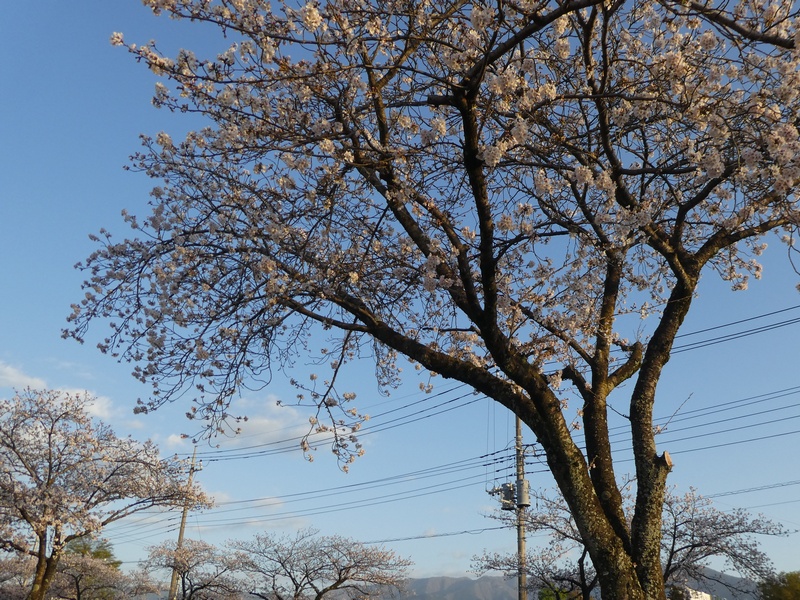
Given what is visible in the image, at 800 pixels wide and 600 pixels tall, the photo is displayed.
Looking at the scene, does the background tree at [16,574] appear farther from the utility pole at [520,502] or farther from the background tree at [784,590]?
the background tree at [784,590]

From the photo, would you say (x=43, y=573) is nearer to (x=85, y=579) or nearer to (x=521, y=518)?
(x=521, y=518)

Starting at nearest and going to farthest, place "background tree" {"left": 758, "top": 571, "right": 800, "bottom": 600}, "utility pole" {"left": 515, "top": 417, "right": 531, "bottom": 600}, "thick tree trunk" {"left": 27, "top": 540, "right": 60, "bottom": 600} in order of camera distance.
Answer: "thick tree trunk" {"left": 27, "top": 540, "right": 60, "bottom": 600}, "utility pole" {"left": 515, "top": 417, "right": 531, "bottom": 600}, "background tree" {"left": 758, "top": 571, "right": 800, "bottom": 600}

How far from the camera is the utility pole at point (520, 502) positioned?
18.8 meters

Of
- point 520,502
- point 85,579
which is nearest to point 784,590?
point 520,502

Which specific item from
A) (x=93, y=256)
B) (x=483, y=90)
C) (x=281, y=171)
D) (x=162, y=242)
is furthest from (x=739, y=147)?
(x=93, y=256)

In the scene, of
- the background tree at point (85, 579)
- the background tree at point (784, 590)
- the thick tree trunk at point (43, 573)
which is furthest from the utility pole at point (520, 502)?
the background tree at point (784, 590)

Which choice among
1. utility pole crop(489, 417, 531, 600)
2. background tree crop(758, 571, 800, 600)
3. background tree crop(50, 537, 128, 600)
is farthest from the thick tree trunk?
background tree crop(758, 571, 800, 600)

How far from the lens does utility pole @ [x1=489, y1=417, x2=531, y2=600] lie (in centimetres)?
1877

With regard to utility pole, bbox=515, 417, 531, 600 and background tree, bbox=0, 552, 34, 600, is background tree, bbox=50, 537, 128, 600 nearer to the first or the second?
background tree, bbox=0, 552, 34, 600

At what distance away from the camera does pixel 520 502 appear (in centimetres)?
1989

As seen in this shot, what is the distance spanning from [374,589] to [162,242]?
2409 cm

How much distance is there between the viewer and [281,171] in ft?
19.2

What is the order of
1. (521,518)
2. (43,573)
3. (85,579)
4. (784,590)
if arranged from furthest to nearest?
(784,590) < (85,579) < (521,518) < (43,573)

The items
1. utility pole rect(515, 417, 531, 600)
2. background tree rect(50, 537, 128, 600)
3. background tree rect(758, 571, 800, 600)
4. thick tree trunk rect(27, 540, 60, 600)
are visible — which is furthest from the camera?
background tree rect(758, 571, 800, 600)
